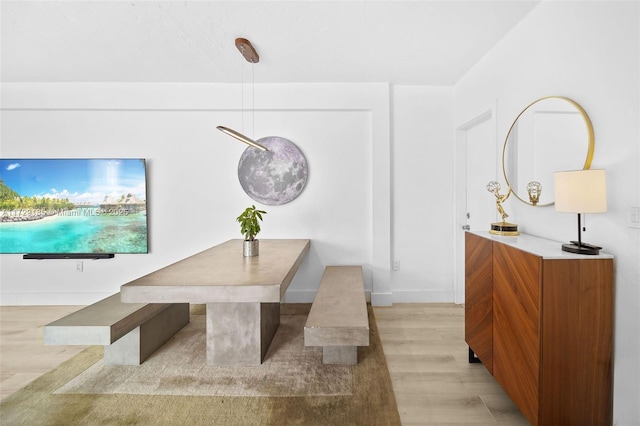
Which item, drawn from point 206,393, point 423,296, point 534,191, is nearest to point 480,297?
point 534,191

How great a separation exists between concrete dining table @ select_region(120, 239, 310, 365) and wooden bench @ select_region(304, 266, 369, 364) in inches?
13.9

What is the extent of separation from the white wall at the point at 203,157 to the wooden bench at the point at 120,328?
50.5 inches

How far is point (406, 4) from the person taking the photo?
7.39ft

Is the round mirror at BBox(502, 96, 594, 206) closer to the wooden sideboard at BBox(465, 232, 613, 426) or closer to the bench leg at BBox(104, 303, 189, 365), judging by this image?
the wooden sideboard at BBox(465, 232, 613, 426)

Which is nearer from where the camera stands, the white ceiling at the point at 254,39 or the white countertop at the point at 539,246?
the white countertop at the point at 539,246

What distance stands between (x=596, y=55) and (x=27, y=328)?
5163mm

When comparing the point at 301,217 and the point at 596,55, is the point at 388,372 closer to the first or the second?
the point at 301,217

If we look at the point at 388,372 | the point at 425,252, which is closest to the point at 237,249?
the point at 388,372

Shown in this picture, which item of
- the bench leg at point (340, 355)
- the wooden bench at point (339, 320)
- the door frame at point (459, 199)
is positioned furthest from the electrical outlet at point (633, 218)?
the door frame at point (459, 199)

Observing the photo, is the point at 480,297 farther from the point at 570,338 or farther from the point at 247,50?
the point at 247,50

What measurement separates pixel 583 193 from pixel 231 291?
6.35ft

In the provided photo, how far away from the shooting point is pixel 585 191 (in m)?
1.55

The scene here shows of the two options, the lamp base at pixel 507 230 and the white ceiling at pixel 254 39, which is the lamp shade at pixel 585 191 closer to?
the lamp base at pixel 507 230

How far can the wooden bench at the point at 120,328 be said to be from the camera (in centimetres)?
203
